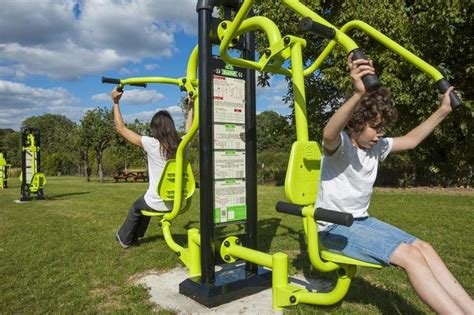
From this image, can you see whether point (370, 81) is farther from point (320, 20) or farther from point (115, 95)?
point (115, 95)

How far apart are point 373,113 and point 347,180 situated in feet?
1.42

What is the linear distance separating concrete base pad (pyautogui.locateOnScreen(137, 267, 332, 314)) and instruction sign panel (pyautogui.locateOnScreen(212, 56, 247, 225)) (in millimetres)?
675

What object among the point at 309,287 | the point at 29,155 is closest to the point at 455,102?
the point at 309,287

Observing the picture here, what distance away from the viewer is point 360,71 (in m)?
2.02

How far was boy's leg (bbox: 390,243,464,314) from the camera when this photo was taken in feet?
7.16

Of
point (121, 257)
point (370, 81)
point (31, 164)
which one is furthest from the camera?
point (31, 164)

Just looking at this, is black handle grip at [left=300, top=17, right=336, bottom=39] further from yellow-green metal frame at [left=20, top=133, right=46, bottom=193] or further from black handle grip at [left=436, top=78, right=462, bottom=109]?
yellow-green metal frame at [left=20, top=133, right=46, bottom=193]

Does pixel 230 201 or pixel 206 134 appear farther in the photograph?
pixel 230 201

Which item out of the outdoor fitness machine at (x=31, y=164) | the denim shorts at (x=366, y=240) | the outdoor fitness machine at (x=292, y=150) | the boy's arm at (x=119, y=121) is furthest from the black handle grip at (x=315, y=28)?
the outdoor fitness machine at (x=31, y=164)

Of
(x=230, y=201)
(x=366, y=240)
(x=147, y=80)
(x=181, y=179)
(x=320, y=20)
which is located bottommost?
(x=366, y=240)

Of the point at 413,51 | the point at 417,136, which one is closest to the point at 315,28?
the point at 417,136

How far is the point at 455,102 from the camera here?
7.86ft

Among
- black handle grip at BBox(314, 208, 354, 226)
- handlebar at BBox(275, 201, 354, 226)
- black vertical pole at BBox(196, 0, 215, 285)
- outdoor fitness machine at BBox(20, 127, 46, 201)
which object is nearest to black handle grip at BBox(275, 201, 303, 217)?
handlebar at BBox(275, 201, 354, 226)

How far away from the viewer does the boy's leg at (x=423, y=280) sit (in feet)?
7.16
